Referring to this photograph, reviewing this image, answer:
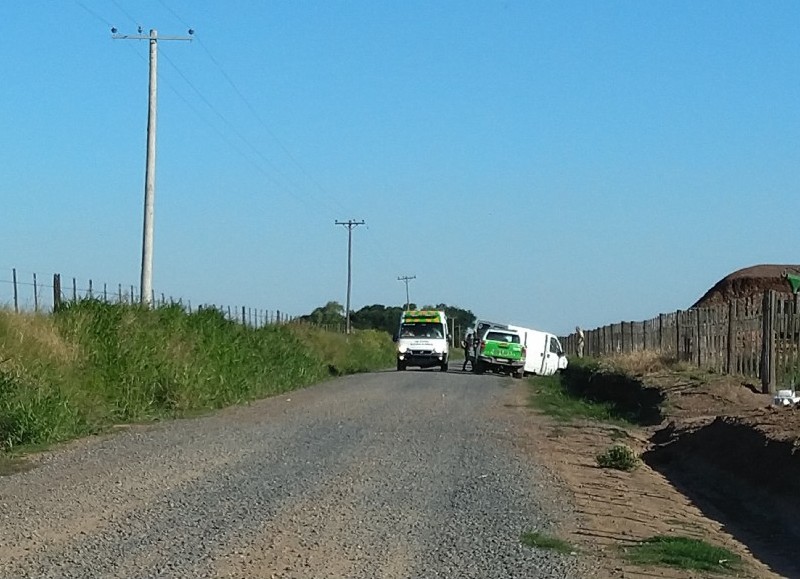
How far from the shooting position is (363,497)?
40.4 ft

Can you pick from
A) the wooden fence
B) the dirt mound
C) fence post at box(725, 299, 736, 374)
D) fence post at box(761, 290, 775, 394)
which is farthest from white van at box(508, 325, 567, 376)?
fence post at box(761, 290, 775, 394)

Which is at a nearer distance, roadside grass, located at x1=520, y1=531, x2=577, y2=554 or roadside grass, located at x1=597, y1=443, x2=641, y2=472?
roadside grass, located at x1=520, y1=531, x2=577, y2=554

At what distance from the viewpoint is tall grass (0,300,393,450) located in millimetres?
18375

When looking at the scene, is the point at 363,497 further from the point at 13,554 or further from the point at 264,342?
the point at 264,342

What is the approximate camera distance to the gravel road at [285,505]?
29.8ft

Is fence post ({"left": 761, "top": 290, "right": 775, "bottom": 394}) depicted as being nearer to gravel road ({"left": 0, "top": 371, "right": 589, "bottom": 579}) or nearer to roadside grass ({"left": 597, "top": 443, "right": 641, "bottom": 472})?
gravel road ({"left": 0, "top": 371, "right": 589, "bottom": 579})

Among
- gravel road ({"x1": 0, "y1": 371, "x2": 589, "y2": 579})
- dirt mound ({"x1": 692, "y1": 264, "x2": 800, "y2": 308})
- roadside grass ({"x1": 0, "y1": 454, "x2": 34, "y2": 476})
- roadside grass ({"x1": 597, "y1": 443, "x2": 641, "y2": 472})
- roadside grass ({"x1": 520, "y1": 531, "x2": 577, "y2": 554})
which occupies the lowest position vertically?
roadside grass ({"x1": 0, "y1": 454, "x2": 34, "y2": 476})

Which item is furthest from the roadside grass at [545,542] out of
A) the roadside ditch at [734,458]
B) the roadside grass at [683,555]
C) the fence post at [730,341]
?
the fence post at [730,341]

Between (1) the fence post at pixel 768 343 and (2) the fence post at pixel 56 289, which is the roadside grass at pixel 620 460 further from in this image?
(2) the fence post at pixel 56 289

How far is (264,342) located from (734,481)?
75.4ft

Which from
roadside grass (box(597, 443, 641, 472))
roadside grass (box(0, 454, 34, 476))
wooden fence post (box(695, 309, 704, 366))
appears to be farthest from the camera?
wooden fence post (box(695, 309, 704, 366))

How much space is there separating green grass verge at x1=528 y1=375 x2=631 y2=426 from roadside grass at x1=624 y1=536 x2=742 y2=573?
537 inches

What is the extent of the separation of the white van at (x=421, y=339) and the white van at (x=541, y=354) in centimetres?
334

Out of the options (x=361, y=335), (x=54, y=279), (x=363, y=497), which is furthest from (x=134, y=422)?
(x=361, y=335)
